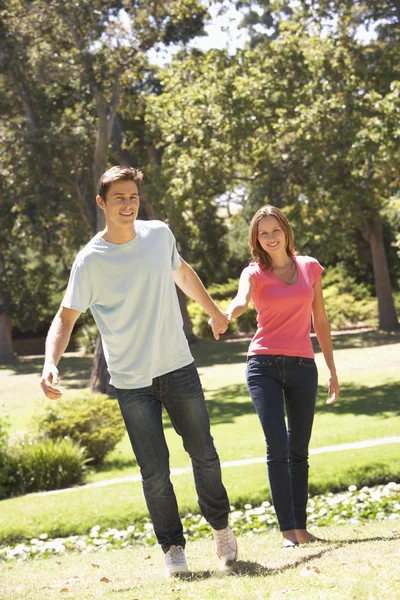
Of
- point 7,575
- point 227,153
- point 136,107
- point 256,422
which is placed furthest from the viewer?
point 136,107

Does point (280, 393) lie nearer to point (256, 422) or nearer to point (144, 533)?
point (144, 533)

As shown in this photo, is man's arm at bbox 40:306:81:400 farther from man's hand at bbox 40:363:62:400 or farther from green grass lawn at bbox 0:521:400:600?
green grass lawn at bbox 0:521:400:600

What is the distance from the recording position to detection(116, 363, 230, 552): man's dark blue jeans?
452cm

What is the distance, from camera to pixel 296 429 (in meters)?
5.29

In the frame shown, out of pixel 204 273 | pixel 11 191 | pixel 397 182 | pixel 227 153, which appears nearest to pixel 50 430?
pixel 227 153

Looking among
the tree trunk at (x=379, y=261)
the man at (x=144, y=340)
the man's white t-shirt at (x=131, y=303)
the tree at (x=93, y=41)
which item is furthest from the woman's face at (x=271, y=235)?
the tree trunk at (x=379, y=261)

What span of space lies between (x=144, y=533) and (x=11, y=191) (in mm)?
19723

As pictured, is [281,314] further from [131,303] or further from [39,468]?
[39,468]

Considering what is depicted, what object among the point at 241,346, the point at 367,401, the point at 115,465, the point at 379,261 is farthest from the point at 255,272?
the point at 241,346

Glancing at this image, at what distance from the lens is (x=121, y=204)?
450 cm

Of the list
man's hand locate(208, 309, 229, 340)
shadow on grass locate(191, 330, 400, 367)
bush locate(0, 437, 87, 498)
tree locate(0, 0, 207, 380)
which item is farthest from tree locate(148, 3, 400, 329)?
man's hand locate(208, 309, 229, 340)

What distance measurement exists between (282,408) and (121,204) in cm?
156

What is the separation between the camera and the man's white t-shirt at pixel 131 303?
446 centimetres

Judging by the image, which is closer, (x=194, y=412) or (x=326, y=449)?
(x=194, y=412)
